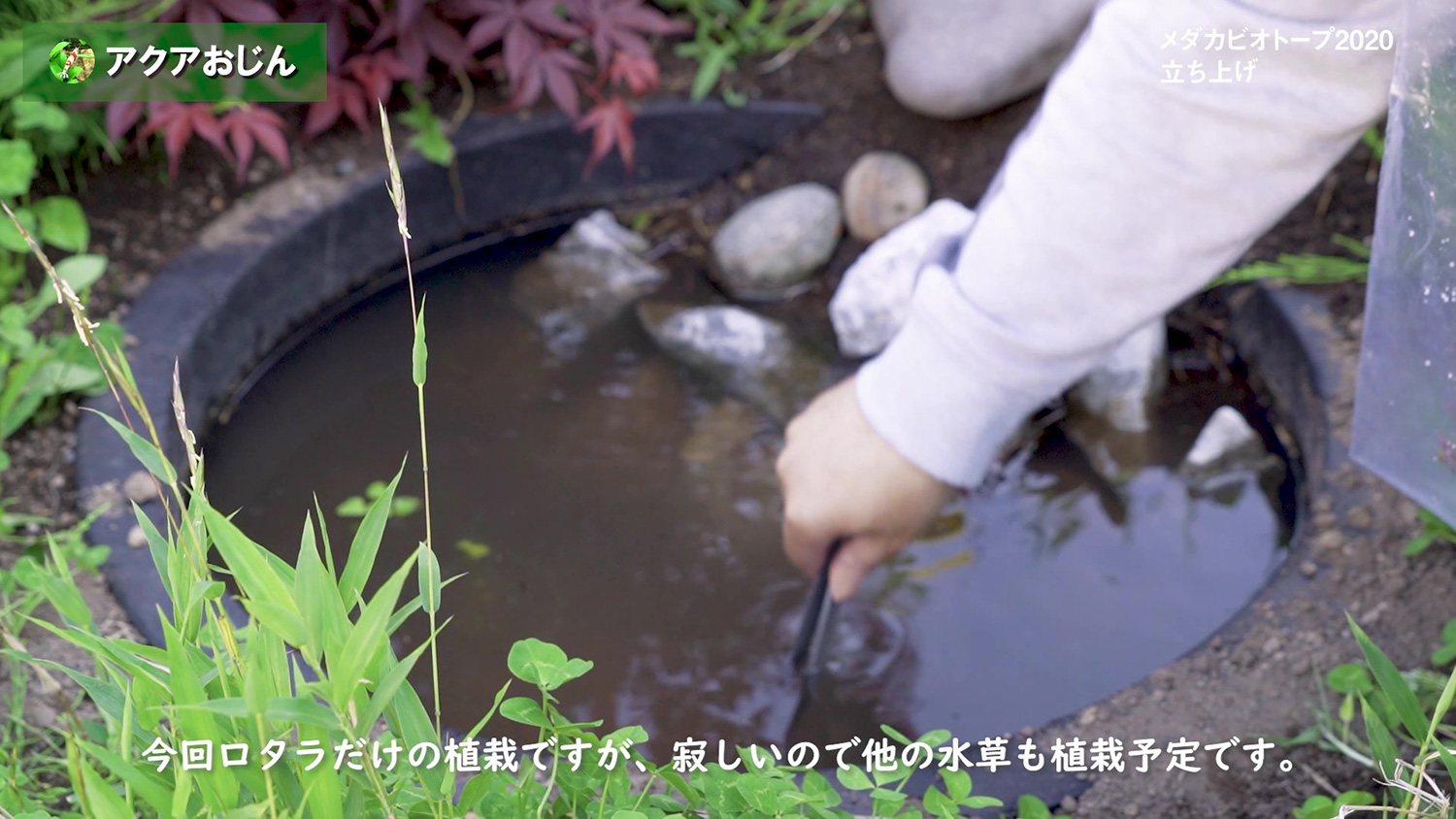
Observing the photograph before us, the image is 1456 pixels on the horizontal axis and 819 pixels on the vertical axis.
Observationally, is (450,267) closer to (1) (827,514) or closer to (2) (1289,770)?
(1) (827,514)

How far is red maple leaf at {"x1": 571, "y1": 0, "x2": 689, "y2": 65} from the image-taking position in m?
2.45

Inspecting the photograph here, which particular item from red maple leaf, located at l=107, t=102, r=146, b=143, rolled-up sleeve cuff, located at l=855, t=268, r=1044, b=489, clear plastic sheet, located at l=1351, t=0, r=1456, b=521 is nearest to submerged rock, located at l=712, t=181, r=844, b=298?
red maple leaf, located at l=107, t=102, r=146, b=143

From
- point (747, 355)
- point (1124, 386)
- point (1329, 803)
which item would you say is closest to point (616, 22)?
point (747, 355)

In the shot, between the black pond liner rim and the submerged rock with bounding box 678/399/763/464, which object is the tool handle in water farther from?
the submerged rock with bounding box 678/399/763/464

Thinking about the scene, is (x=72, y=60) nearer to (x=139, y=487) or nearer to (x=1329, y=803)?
(x=139, y=487)

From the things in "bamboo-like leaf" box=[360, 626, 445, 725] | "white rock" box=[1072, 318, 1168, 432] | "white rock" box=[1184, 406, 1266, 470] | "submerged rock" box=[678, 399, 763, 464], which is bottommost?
"white rock" box=[1184, 406, 1266, 470]

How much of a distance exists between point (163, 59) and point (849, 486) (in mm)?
1628

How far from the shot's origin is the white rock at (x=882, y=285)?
2.32m

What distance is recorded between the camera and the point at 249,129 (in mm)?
2199

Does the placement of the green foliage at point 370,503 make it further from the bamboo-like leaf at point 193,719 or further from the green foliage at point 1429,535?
the green foliage at point 1429,535

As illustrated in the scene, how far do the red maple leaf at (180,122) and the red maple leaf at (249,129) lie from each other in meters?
0.03

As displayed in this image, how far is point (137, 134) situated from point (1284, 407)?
2.17m

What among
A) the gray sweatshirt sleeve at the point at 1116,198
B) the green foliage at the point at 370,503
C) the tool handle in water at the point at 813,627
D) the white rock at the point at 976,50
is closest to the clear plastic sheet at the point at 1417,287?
the gray sweatshirt sleeve at the point at 1116,198

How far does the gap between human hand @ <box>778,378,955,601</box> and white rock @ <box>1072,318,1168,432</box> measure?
97 centimetres
